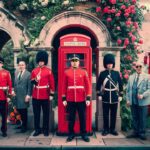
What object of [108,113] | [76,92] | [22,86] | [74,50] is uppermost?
[74,50]

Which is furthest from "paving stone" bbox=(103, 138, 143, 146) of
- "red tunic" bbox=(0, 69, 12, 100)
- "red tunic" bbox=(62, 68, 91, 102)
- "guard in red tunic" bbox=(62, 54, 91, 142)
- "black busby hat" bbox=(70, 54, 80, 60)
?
"red tunic" bbox=(0, 69, 12, 100)

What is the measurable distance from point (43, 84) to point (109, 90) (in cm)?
157

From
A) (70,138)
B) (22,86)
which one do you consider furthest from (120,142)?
(22,86)

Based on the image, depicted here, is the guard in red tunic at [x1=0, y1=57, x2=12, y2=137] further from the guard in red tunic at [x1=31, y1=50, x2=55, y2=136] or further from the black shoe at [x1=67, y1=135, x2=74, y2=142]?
the black shoe at [x1=67, y1=135, x2=74, y2=142]

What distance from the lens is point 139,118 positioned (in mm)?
7926

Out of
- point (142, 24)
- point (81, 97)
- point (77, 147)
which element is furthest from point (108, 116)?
point (142, 24)

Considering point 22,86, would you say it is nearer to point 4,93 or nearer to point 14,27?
point 4,93

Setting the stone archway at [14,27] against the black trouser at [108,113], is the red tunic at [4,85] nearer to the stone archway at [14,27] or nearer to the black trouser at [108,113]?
the stone archway at [14,27]

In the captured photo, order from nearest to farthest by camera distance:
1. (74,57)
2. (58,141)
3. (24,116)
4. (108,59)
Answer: (58,141), (74,57), (108,59), (24,116)

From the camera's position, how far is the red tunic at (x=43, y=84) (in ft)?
26.2

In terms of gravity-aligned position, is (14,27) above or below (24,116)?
above

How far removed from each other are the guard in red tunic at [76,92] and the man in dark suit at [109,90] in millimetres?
490

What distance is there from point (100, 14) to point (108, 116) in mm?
2939

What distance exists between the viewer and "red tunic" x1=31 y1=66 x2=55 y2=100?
799cm
